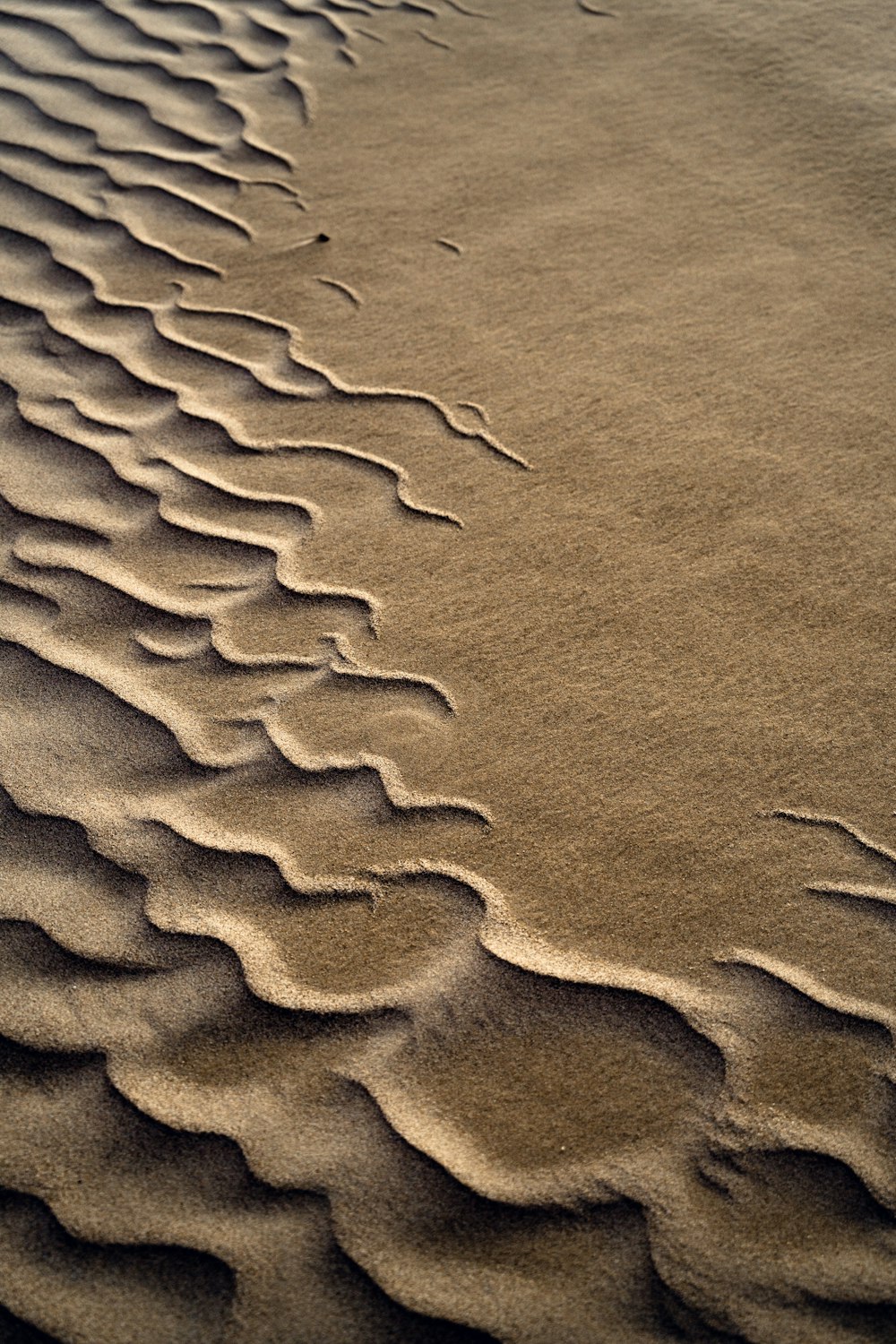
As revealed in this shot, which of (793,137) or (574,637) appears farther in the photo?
(793,137)

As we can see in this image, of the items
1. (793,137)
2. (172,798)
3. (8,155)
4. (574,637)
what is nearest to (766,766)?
(574,637)

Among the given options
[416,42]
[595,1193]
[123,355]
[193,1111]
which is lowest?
[193,1111]

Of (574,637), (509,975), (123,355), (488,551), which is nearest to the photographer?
(509,975)

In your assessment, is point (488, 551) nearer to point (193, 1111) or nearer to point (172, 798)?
point (172, 798)

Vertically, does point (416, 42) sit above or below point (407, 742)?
above

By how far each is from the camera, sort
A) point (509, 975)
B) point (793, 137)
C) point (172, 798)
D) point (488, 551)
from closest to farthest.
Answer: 1. point (509, 975)
2. point (172, 798)
3. point (488, 551)
4. point (793, 137)

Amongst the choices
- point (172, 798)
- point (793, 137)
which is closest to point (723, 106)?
point (793, 137)

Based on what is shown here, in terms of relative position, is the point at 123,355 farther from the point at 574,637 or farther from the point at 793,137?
the point at 793,137
